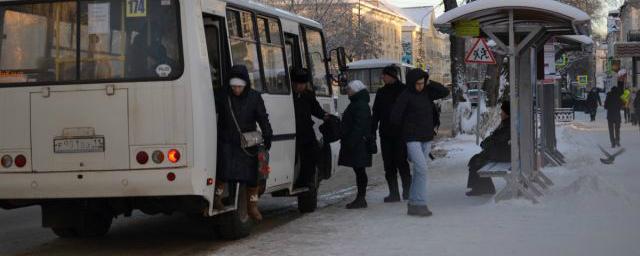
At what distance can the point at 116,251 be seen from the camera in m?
10.0

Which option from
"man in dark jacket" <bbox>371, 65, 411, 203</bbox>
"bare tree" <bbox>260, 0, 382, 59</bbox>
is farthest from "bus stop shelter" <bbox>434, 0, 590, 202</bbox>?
"bare tree" <bbox>260, 0, 382, 59</bbox>

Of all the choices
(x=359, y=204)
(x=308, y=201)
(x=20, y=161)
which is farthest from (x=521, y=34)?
(x=20, y=161)

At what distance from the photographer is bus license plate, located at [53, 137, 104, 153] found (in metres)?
9.05

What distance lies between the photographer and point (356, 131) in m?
12.5

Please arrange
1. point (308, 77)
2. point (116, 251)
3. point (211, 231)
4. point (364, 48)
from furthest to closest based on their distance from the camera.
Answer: point (364, 48), point (308, 77), point (211, 231), point (116, 251)

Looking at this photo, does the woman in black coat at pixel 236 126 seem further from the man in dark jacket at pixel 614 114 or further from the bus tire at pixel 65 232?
the man in dark jacket at pixel 614 114

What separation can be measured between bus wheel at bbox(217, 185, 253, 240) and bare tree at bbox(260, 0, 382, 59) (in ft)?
140

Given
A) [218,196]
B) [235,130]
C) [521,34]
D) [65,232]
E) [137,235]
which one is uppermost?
[521,34]

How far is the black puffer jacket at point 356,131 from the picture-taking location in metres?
12.5

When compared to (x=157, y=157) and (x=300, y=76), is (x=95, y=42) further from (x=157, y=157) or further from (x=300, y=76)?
(x=300, y=76)

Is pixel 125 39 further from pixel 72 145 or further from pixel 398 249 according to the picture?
pixel 398 249

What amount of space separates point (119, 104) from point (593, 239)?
4753 mm

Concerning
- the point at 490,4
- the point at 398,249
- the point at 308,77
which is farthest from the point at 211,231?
the point at 490,4

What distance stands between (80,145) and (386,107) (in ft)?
16.4
